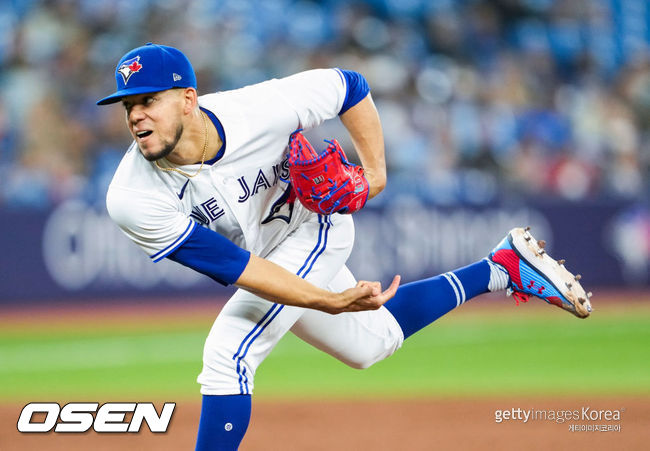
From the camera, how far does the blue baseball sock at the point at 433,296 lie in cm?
434

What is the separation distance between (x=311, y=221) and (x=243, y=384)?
2.87ft

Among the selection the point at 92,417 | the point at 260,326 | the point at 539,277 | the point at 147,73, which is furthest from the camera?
the point at 92,417

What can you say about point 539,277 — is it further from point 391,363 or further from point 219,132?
point 391,363

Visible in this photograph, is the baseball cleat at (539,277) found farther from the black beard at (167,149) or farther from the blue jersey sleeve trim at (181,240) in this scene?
the black beard at (167,149)

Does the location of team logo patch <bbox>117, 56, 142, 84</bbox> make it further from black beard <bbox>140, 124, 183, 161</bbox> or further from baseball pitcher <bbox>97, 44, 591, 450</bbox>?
black beard <bbox>140, 124, 183, 161</bbox>

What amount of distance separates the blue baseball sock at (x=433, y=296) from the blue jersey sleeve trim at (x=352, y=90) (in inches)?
37.2

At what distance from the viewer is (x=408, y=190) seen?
10.4 meters

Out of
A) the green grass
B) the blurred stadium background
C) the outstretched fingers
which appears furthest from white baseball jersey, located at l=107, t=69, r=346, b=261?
the blurred stadium background

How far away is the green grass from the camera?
6707mm

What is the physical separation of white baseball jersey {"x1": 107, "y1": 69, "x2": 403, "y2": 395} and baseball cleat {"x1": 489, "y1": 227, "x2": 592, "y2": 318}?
0.72 m

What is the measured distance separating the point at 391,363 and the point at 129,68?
510 centimetres

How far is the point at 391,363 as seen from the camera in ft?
26.2

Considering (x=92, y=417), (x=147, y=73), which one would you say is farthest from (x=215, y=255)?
(x=92, y=417)

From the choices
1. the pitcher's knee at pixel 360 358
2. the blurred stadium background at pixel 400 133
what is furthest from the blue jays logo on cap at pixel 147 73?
the blurred stadium background at pixel 400 133
